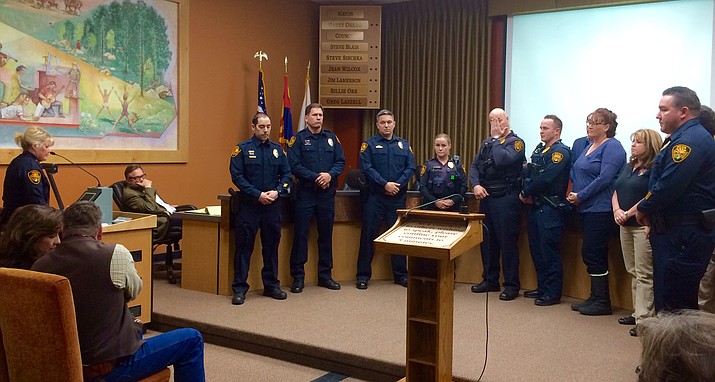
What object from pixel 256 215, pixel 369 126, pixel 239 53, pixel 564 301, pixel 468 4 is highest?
pixel 468 4

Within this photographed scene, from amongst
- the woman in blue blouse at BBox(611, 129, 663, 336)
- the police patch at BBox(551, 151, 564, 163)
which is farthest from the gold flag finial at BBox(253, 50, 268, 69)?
the woman in blue blouse at BBox(611, 129, 663, 336)

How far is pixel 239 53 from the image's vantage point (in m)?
7.11

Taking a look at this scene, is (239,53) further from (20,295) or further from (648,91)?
(20,295)

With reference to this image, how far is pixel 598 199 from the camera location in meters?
4.41

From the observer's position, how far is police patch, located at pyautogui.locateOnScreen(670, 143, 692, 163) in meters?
3.14

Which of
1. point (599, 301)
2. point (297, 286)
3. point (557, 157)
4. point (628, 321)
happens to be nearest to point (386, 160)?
point (297, 286)

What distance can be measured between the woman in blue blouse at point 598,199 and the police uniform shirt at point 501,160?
1.54 ft

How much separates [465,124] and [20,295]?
19.6 feet

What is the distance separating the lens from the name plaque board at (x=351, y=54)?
24.8ft

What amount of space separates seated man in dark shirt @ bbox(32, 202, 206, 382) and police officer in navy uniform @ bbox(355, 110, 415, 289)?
2900 mm

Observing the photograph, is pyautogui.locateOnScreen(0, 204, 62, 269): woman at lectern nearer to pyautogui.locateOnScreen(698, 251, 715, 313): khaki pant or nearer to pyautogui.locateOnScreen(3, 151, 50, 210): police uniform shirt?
pyautogui.locateOnScreen(3, 151, 50, 210): police uniform shirt

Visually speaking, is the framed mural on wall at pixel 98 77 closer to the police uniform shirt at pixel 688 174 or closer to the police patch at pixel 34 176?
the police patch at pixel 34 176

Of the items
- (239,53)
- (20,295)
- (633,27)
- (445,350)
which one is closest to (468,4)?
(633,27)

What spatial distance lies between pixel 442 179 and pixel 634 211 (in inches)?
62.0
